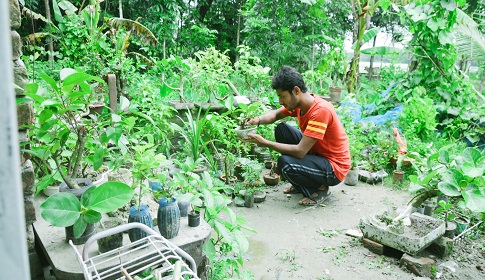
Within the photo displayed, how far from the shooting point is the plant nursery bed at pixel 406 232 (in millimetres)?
2590

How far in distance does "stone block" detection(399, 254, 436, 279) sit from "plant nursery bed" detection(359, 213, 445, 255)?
52mm

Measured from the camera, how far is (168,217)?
6.13ft

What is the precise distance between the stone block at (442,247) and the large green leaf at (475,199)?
47 centimetres

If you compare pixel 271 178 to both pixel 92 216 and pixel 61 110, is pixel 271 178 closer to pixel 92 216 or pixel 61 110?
pixel 92 216

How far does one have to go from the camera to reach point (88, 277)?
1.32 meters

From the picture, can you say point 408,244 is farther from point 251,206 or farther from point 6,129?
point 6,129

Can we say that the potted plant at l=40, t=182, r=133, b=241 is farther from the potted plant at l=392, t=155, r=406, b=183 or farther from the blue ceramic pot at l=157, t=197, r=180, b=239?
the potted plant at l=392, t=155, r=406, b=183

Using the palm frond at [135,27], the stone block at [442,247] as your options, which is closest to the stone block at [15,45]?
the stone block at [442,247]

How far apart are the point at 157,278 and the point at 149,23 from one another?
6.82 metres

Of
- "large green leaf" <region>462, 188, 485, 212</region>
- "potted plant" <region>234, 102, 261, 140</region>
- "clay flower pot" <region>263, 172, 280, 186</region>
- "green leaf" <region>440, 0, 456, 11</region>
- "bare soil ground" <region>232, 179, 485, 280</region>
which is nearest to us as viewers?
"large green leaf" <region>462, 188, 485, 212</region>

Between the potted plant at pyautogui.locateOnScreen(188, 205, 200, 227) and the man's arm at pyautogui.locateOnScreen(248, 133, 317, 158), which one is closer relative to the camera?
the potted plant at pyautogui.locateOnScreen(188, 205, 200, 227)

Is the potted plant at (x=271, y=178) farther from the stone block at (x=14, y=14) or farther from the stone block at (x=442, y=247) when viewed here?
the stone block at (x=14, y=14)

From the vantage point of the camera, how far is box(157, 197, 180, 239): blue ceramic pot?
1.86 metres

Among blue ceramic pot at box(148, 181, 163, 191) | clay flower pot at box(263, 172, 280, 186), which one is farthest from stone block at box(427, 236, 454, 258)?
blue ceramic pot at box(148, 181, 163, 191)
